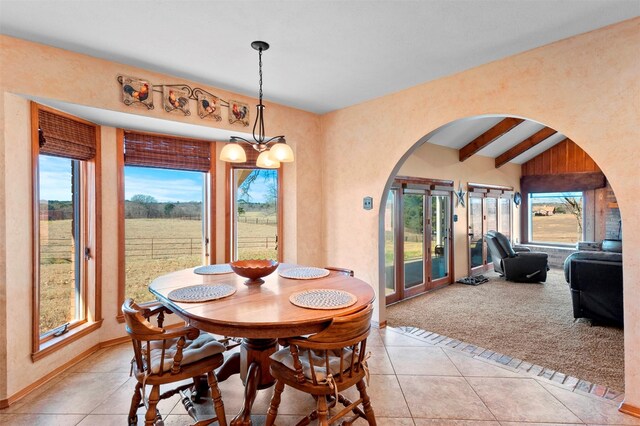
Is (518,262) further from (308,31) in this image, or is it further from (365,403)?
(308,31)

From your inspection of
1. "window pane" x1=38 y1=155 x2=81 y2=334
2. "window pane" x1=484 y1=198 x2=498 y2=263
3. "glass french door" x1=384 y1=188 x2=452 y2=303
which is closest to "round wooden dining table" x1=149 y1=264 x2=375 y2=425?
"window pane" x1=38 y1=155 x2=81 y2=334

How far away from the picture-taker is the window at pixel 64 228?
8.50 feet

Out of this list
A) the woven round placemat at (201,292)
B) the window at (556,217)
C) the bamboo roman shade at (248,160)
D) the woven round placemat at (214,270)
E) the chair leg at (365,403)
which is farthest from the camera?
the window at (556,217)

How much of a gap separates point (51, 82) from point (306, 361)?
2867mm

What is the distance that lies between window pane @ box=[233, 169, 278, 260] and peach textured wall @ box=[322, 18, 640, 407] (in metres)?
0.98

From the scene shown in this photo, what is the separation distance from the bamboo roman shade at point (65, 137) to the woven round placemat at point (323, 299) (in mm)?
2469

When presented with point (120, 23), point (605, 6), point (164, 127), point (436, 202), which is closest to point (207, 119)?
point (164, 127)

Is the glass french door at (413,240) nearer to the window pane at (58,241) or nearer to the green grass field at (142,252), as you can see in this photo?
the green grass field at (142,252)

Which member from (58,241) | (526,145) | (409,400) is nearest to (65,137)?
(58,241)

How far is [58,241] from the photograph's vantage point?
2902mm

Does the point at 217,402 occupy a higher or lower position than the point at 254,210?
lower

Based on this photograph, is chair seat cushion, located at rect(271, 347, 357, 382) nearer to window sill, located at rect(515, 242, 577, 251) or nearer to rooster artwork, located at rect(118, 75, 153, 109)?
rooster artwork, located at rect(118, 75, 153, 109)

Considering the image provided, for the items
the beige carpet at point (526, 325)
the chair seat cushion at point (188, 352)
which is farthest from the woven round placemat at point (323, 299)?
the beige carpet at point (526, 325)

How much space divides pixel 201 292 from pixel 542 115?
2.94 meters
